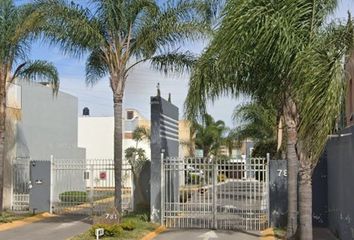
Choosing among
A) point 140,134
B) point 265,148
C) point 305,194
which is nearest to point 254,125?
point 265,148

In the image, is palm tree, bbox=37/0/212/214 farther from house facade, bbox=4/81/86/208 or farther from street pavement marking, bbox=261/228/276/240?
house facade, bbox=4/81/86/208

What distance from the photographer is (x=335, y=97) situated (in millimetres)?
8477

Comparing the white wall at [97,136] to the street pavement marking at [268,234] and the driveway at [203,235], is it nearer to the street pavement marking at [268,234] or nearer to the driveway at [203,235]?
the driveway at [203,235]

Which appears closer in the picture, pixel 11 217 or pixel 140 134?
pixel 11 217

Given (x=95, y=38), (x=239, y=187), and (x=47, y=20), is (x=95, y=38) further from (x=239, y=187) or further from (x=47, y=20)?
(x=239, y=187)

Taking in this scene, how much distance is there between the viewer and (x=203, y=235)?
53.6 feet

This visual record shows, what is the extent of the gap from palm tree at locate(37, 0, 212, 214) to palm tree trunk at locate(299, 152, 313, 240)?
6828 millimetres

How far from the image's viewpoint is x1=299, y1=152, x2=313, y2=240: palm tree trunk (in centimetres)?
1072

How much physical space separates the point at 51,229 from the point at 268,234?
6521 millimetres

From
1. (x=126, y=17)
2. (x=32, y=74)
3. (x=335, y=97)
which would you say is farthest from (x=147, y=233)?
(x=335, y=97)

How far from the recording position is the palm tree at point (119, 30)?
54.6 ft

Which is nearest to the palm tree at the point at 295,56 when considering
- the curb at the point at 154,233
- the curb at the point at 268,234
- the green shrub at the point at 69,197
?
the curb at the point at 268,234

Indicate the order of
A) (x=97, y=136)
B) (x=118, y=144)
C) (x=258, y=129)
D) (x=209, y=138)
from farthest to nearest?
(x=209, y=138) → (x=97, y=136) → (x=258, y=129) → (x=118, y=144)

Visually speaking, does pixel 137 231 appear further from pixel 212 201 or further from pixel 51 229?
pixel 212 201
